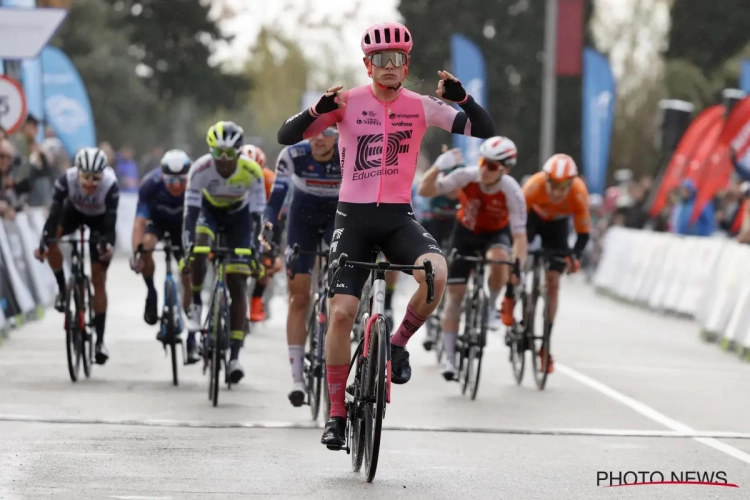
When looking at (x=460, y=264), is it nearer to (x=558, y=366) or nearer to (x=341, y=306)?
(x=558, y=366)

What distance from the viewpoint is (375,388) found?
8484 mm

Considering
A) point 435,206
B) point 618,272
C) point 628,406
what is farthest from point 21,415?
point 618,272

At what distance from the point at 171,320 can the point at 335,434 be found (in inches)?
195

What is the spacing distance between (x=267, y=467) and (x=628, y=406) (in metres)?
4.59

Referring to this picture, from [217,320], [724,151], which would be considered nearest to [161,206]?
[217,320]

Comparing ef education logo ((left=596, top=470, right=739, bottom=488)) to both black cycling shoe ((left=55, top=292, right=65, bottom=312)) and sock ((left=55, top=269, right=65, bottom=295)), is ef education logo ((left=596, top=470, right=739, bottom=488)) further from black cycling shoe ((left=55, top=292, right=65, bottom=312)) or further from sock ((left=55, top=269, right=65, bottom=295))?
sock ((left=55, top=269, right=65, bottom=295))

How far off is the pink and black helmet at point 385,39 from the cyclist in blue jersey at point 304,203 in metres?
2.61

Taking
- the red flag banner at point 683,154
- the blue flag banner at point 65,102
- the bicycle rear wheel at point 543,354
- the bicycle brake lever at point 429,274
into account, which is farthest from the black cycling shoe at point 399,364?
the red flag banner at point 683,154

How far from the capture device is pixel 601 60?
1500 inches

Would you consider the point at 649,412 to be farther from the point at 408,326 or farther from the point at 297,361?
the point at 408,326

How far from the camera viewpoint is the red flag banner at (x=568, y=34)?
41.7 m

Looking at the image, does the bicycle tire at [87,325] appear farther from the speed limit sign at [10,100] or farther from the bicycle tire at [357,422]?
the speed limit sign at [10,100]

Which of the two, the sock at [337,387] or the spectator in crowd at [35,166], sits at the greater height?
the spectator in crowd at [35,166]

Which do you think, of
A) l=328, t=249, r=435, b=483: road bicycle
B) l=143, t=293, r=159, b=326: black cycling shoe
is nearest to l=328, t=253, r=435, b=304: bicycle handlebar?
l=328, t=249, r=435, b=483: road bicycle
